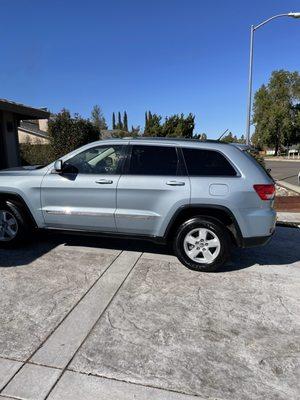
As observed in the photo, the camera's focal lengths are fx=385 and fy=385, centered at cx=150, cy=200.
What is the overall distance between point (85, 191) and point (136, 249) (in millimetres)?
1242

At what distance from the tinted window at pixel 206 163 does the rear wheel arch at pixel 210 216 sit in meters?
0.45

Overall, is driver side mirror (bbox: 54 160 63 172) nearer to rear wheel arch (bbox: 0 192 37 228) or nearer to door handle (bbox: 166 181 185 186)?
rear wheel arch (bbox: 0 192 37 228)

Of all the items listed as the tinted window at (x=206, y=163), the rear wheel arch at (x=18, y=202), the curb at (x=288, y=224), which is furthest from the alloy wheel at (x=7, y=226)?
the curb at (x=288, y=224)

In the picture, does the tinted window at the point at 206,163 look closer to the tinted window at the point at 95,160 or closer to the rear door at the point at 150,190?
the rear door at the point at 150,190

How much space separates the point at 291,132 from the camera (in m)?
61.3

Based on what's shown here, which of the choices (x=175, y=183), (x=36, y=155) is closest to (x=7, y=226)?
(x=175, y=183)

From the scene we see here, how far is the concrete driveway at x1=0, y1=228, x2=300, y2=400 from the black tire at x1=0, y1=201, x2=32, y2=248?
17cm

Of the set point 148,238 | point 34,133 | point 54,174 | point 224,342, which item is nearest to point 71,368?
point 224,342

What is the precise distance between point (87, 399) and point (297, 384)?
5.15 ft

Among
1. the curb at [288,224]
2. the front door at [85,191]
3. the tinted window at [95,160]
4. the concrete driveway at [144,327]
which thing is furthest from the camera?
the curb at [288,224]

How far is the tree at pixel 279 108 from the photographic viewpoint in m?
59.4

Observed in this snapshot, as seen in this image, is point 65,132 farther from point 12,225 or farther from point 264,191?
point 264,191

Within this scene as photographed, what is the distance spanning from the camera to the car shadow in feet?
17.7

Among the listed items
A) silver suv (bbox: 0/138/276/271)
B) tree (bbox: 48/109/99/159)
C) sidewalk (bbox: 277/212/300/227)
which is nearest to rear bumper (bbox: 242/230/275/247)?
silver suv (bbox: 0/138/276/271)
